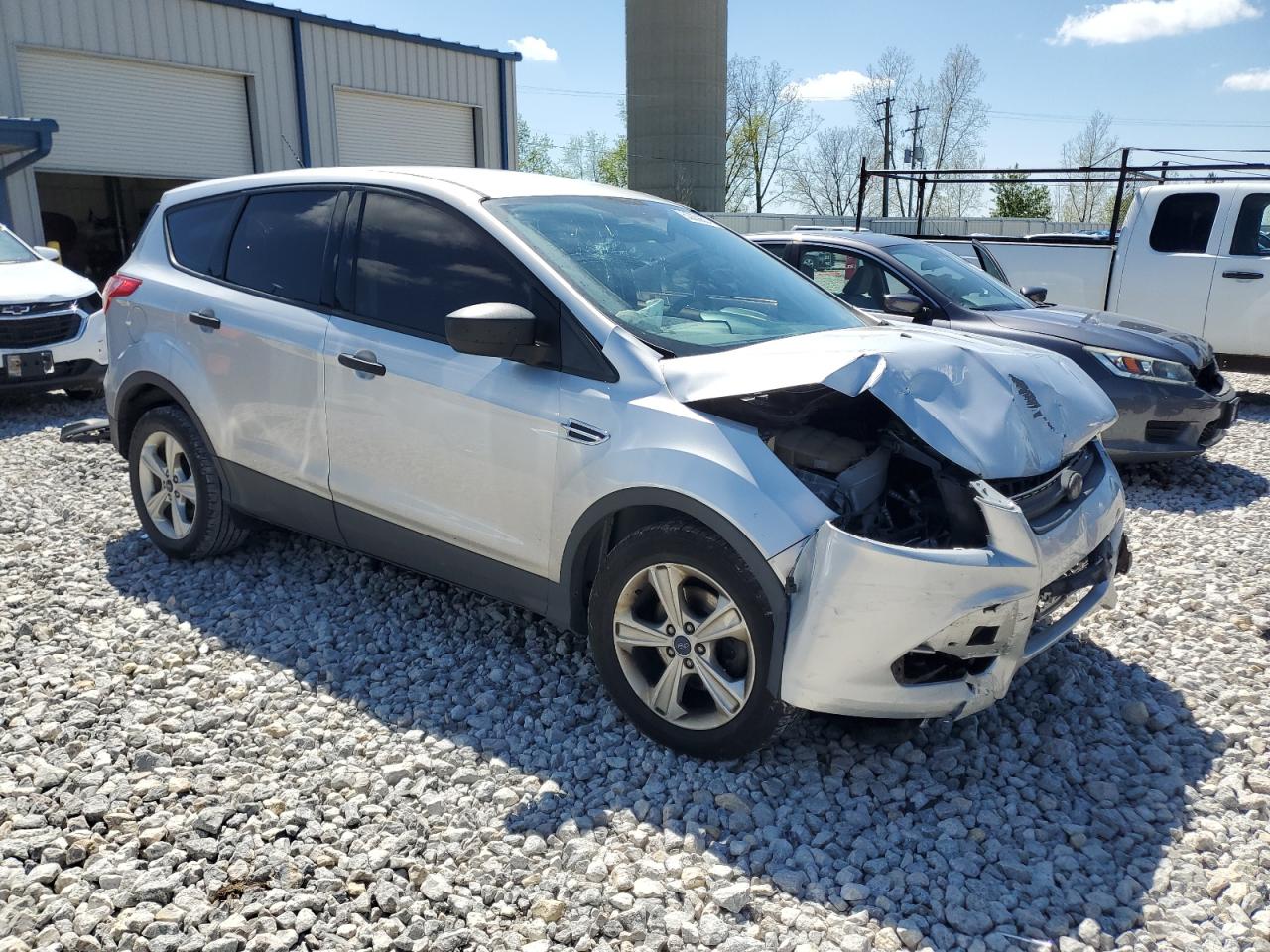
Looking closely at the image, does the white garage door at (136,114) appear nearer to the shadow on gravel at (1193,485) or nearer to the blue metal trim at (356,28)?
the blue metal trim at (356,28)

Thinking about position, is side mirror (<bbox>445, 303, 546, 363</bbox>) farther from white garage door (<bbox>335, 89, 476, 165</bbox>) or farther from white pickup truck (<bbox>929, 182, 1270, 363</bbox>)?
white garage door (<bbox>335, 89, 476, 165</bbox>)

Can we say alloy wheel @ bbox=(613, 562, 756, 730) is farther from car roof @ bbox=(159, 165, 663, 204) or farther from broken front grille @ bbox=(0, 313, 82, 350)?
broken front grille @ bbox=(0, 313, 82, 350)

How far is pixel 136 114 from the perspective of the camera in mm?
16781

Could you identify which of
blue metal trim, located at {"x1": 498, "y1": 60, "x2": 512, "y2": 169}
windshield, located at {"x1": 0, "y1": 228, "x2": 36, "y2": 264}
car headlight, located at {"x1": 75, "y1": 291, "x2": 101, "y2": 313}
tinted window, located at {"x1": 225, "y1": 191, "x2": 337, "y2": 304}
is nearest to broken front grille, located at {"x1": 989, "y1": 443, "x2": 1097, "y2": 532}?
tinted window, located at {"x1": 225, "y1": 191, "x2": 337, "y2": 304}

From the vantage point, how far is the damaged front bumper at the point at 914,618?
2.85 metres

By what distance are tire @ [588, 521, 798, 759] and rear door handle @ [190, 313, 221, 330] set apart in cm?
232

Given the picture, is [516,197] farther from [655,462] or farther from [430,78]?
[430,78]

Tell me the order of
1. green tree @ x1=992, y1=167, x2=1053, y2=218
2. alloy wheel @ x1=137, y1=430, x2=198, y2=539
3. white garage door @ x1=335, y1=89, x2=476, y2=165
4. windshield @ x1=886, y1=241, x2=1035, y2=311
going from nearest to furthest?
alloy wheel @ x1=137, y1=430, x2=198, y2=539 < windshield @ x1=886, y1=241, x2=1035, y2=311 < white garage door @ x1=335, y1=89, x2=476, y2=165 < green tree @ x1=992, y1=167, x2=1053, y2=218

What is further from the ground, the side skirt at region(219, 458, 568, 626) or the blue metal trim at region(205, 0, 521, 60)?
the blue metal trim at region(205, 0, 521, 60)

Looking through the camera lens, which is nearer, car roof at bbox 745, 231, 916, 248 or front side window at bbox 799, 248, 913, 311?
front side window at bbox 799, 248, 913, 311

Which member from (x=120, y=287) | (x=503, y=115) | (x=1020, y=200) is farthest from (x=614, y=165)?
(x=120, y=287)

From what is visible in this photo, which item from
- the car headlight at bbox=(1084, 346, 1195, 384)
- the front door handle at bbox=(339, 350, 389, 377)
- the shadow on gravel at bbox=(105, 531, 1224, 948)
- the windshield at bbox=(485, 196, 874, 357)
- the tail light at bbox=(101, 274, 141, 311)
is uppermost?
the windshield at bbox=(485, 196, 874, 357)

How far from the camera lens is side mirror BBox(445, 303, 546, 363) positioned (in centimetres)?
327

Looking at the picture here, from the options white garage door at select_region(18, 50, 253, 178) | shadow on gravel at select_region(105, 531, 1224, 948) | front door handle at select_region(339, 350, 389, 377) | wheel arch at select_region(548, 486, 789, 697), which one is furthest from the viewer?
white garage door at select_region(18, 50, 253, 178)
